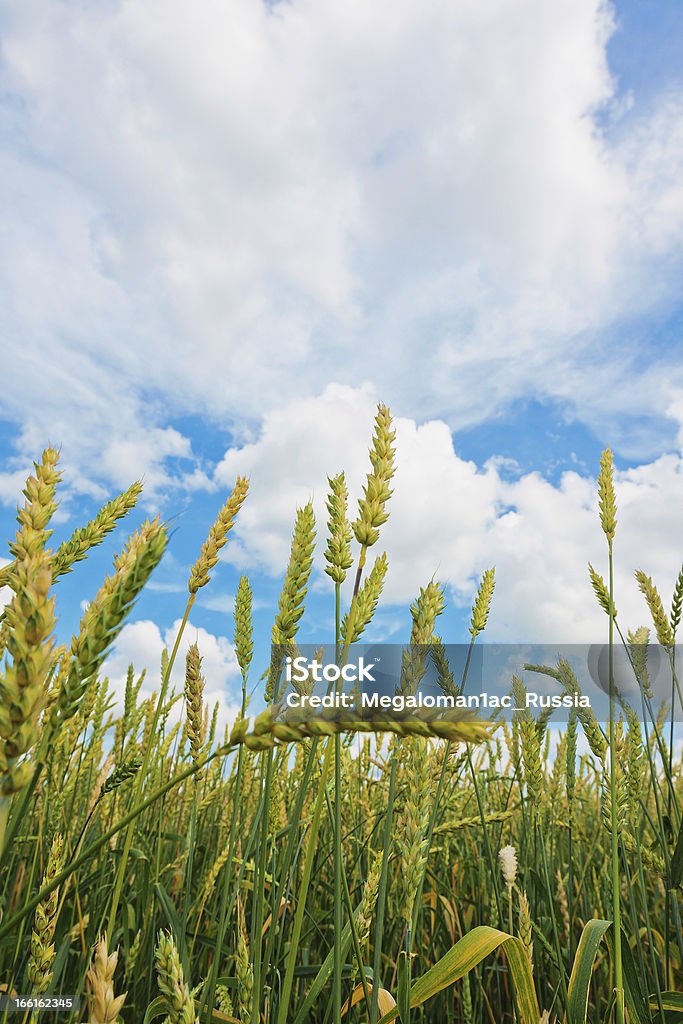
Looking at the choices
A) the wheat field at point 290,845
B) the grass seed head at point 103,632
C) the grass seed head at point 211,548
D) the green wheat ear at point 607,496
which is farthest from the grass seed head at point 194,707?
the green wheat ear at point 607,496

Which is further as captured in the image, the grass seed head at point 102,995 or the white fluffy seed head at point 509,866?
the white fluffy seed head at point 509,866

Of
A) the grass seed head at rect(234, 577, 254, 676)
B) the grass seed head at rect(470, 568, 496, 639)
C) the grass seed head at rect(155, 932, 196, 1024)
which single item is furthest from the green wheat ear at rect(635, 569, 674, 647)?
the grass seed head at rect(155, 932, 196, 1024)

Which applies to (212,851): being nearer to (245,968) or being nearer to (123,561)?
(245,968)

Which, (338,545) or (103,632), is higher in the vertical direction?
(338,545)

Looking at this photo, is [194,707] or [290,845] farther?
[194,707]

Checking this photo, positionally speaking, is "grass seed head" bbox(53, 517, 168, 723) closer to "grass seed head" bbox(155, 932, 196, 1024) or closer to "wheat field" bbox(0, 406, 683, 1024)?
"wheat field" bbox(0, 406, 683, 1024)

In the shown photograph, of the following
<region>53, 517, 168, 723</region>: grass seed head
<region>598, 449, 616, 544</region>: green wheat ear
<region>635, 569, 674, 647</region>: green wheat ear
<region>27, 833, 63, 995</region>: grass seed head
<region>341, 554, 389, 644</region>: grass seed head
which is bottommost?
<region>27, 833, 63, 995</region>: grass seed head

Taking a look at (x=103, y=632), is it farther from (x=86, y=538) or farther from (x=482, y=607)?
(x=482, y=607)

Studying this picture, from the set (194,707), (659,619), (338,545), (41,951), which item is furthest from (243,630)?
(659,619)

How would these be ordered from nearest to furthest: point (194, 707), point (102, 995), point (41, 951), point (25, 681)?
point (25, 681) < point (102, 995) < point (41, 951) < point (194, 707)

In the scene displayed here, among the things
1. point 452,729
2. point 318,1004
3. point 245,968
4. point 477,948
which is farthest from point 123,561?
point 318,1004

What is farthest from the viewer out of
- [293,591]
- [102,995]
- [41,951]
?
[41,951]

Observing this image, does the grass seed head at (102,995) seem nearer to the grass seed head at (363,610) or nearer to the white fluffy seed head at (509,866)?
the grass seed head at (363,610)

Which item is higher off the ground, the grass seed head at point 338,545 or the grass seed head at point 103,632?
the grass seed head at point 338,545
